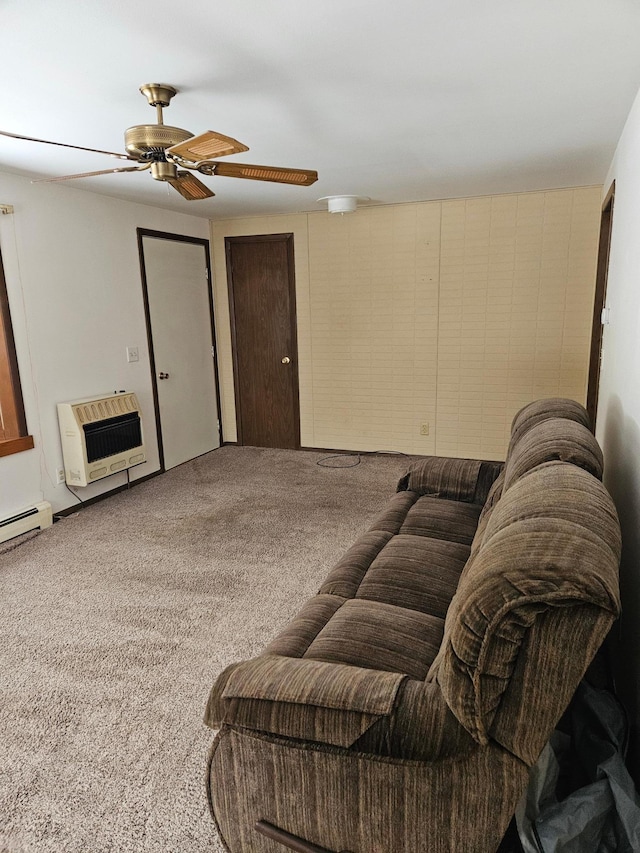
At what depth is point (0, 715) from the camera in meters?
2.08

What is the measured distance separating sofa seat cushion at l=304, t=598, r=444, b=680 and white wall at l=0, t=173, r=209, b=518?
9.30ft

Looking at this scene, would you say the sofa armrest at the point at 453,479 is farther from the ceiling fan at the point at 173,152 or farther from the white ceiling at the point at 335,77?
the white ceiling at the point at 335,77

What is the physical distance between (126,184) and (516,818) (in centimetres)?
413

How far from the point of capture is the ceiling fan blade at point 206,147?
1876mm

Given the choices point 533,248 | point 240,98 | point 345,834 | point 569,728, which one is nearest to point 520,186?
point 533,248

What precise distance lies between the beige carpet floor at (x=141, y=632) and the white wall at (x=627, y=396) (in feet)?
4.35

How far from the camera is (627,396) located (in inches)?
84.4

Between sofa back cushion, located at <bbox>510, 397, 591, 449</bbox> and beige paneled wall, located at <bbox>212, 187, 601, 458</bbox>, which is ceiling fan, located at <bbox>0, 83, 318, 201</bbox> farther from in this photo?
beige paneled wall, located at <bbox>212, 187, 601, 458</bbox>

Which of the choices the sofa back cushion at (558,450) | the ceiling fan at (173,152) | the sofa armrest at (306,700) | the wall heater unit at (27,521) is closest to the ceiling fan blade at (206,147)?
the ceiling fan at (173,152)

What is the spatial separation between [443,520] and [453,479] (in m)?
0.39

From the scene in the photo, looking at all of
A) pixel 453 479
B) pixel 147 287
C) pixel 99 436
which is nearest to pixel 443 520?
pixel 453 479

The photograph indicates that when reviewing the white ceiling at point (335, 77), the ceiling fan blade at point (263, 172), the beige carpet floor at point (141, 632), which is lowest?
the beige carpet floor at point (141, 632)

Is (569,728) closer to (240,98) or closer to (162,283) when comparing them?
(240,98)

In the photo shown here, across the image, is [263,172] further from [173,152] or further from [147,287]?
[147,287]
